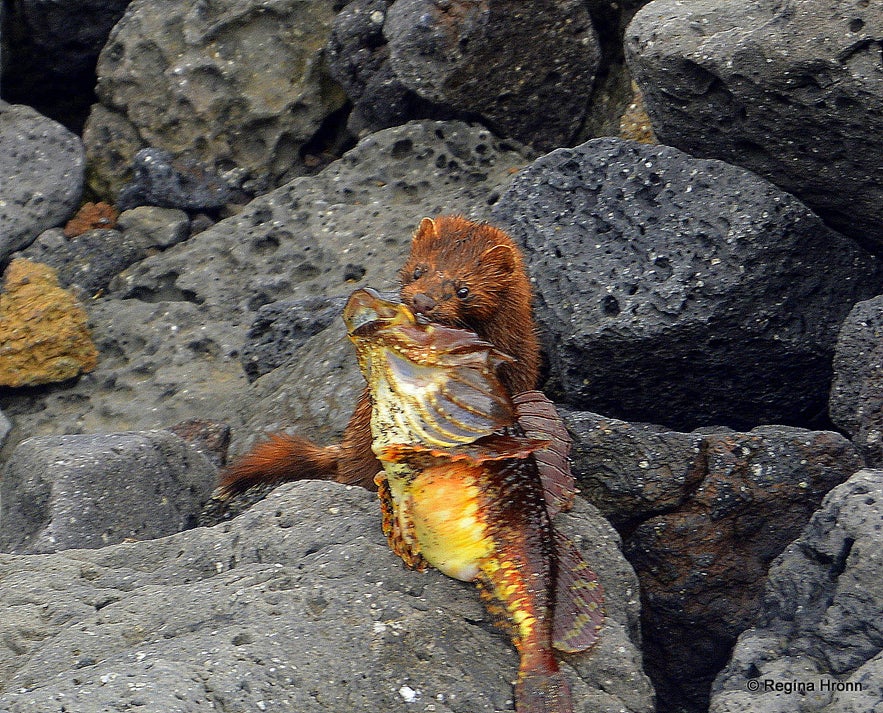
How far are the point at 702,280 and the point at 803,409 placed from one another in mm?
820

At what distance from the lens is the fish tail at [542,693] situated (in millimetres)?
3008

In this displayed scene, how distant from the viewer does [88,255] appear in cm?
707

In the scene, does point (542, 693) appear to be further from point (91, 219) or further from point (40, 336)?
point (91, 219)

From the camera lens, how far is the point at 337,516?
142 inches

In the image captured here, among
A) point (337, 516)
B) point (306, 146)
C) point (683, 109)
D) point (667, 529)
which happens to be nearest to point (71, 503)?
point (337, 516)

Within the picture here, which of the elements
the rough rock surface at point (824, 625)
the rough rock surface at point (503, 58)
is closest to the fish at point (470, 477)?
the rough rock surface at point (824, 625)

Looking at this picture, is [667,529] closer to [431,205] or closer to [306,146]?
[431,205]

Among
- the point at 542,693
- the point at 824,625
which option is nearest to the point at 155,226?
the point at 542,693

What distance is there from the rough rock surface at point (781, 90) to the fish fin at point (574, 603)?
2265 mm

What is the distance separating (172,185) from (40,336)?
1.44 meters

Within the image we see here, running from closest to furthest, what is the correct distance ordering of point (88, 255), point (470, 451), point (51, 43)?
point (470, 451) < point (88, 255) < point (51, 43)

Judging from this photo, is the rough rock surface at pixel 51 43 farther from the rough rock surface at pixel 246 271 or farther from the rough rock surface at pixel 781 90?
the rough rock surface at pixel 781 90

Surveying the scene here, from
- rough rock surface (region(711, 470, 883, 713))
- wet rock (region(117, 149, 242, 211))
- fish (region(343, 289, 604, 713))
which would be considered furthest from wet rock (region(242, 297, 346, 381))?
rough rock surface (region(711, 470, 883, 713))

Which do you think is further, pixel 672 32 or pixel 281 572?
pixel 672 32
